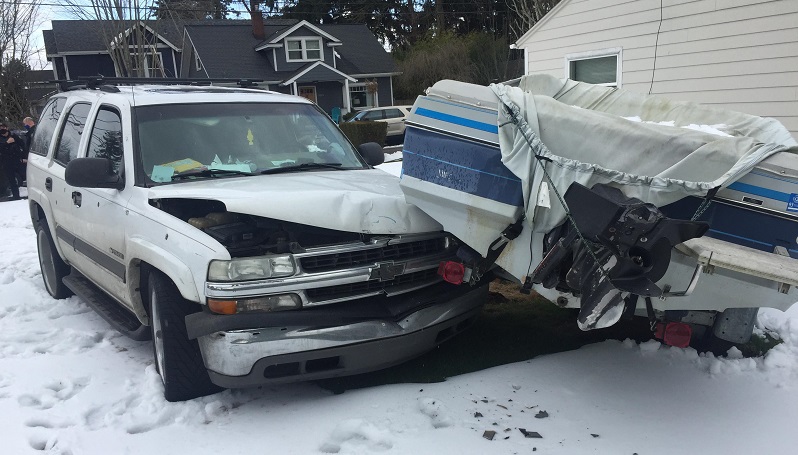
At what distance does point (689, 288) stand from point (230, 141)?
10.8ft

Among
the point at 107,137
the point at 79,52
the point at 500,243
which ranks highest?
the point at 79,52

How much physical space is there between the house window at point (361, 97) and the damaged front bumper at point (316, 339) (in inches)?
1324

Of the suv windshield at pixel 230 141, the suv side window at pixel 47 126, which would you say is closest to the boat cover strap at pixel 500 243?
the suv windshield at pixel 230 141

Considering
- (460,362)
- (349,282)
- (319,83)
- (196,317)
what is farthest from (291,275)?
(319,83)

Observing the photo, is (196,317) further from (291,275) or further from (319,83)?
(319,83)

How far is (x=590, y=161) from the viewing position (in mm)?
3428

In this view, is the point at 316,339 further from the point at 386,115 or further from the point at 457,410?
the point at 386,115

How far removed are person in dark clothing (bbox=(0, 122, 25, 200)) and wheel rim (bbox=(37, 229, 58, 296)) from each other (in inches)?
329

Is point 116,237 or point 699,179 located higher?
point 699,179

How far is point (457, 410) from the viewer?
12.1ft

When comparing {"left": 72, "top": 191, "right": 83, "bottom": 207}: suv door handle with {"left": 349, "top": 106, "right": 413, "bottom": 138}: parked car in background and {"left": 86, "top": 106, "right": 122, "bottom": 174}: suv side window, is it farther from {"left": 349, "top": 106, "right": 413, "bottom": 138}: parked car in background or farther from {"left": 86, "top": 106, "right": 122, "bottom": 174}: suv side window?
{"left": 349, "top": 106, "right": 413, "bottom": 138}: parked car in background

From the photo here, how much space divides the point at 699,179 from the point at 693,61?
6.63m

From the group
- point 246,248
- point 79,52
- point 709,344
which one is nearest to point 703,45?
point 709,344

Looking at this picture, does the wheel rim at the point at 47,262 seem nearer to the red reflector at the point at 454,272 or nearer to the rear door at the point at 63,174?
the rear door at the point at 63,174
